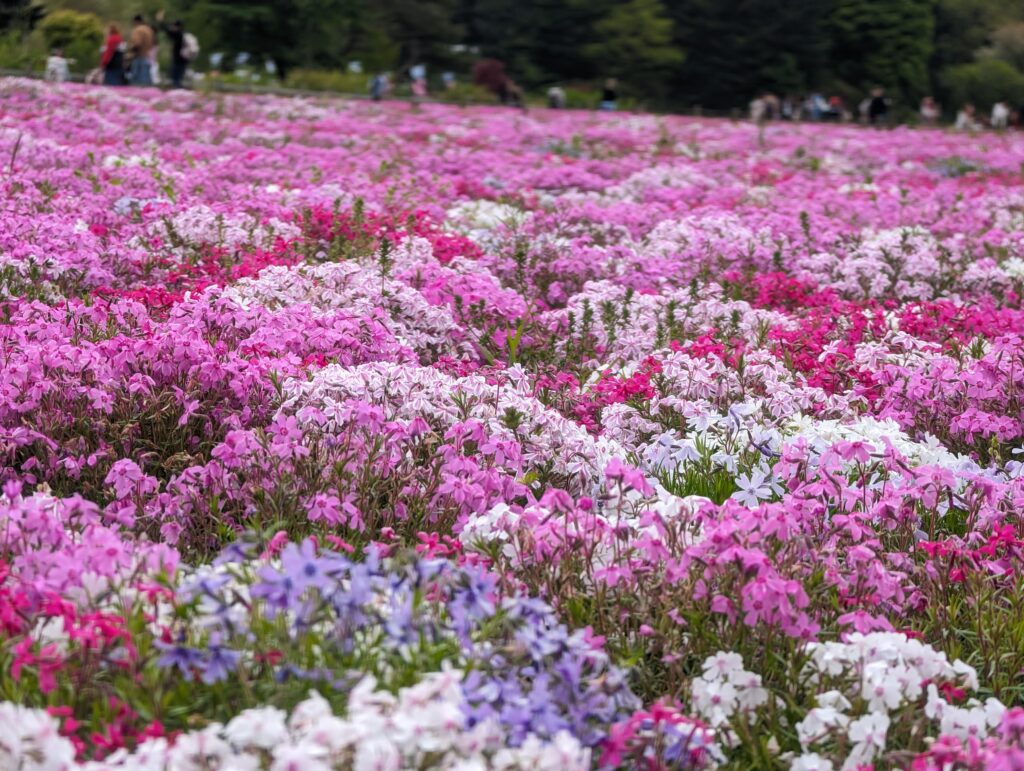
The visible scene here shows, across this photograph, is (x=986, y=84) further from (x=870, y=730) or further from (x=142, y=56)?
(x=870, y=730)

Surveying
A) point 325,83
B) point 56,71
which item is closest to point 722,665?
point 56,71

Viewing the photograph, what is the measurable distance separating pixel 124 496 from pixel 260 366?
0.96 m

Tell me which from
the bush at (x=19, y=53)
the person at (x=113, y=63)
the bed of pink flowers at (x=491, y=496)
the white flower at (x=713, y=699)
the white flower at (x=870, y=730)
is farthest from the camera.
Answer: the bush at (x=19, y=53)

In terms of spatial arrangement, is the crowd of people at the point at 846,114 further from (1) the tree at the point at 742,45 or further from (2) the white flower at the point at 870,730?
(2) the white flower at the point at 870,730

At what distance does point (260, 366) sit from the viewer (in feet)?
16.6

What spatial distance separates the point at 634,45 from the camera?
56938mm

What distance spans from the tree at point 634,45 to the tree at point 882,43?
11698 mm

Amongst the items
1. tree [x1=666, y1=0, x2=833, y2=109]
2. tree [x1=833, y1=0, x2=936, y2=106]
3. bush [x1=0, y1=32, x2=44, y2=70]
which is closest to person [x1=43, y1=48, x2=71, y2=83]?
bush [x1=0, y1=32, x2=44, y2=70]

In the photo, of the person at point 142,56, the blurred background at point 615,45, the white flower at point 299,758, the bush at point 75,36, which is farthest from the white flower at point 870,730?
the blurred background at point 615,45

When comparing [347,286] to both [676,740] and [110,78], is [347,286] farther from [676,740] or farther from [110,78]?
[110,78]

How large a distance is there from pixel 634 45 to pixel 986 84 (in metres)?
23.3

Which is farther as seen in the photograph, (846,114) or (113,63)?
(846,114)

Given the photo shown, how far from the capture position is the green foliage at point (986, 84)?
6644 cm

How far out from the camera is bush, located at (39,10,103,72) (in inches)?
1494
